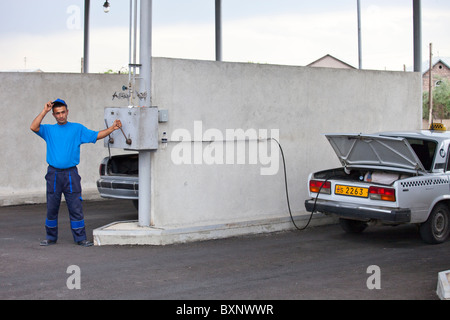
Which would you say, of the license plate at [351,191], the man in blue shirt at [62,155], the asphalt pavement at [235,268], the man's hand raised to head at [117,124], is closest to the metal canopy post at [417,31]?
the asphalt pavement at [235,268]

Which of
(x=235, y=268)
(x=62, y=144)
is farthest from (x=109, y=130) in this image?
(x=235, y=268)

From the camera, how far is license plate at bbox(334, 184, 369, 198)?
9.30 meters

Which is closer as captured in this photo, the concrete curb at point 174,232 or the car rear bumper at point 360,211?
the car rear bumper at point 360,211

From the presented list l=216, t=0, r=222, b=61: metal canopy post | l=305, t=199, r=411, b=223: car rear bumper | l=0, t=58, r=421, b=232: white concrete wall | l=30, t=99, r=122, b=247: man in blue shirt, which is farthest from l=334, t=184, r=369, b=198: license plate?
l=216, t=0, r=222, b=61: metal canopy post

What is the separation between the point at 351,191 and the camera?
31.2 feet

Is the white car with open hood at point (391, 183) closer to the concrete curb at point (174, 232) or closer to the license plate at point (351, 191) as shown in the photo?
the license plate at point (351, 191)

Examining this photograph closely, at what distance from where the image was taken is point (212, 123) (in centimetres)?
1016

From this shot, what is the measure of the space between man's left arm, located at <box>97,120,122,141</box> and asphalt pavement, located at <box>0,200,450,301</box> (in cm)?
159

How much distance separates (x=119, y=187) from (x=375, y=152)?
14.1 ft

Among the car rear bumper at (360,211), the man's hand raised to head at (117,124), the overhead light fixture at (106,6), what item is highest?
the overhead light fixture at (106,6)

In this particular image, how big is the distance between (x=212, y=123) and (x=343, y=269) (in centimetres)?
343

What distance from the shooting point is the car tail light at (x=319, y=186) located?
32.4 ft

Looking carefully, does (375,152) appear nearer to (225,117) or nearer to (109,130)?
(225,117)
